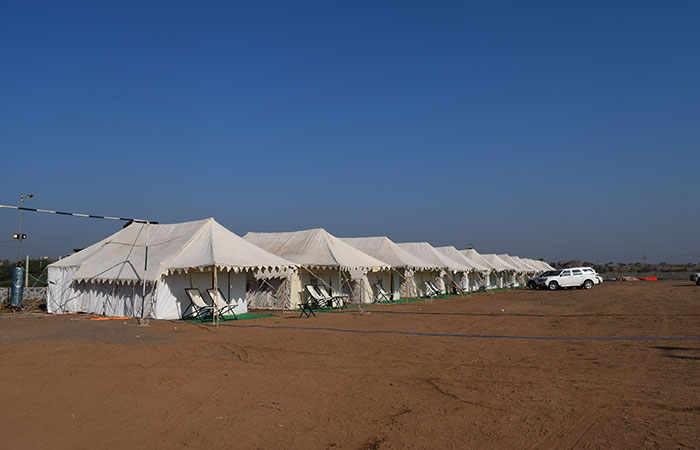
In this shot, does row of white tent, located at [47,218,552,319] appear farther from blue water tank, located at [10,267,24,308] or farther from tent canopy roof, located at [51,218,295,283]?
blue water tank, located at [10,267,24,308]

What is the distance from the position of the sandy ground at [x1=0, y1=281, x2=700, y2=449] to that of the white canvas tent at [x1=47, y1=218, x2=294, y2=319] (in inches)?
146

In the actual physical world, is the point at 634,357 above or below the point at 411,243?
below

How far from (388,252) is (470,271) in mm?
9192

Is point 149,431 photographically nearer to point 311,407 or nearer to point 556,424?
point 311,407

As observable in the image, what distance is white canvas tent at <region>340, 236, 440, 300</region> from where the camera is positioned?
24578 mm

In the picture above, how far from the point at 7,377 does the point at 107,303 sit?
34.6 ft

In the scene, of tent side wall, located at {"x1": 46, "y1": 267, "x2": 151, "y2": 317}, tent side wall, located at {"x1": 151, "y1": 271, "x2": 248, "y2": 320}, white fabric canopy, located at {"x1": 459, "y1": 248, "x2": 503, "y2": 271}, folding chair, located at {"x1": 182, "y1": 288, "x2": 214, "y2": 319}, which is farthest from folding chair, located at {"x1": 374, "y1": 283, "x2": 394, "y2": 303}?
white fabric canopy, located at {"x1": 459, "y1": 248, "x2": 503, "y2": 271}

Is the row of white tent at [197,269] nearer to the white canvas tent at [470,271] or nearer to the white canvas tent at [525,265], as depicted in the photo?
the white canvas tent at [470,271]

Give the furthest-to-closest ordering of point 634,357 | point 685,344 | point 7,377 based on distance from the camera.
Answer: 1. point 685,344
2. point 634,357
3. point 7,377

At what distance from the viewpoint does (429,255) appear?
28609 mm

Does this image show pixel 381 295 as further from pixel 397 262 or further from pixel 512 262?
pixel 512 262

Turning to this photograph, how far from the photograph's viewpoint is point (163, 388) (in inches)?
245

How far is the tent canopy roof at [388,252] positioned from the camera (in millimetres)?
24484

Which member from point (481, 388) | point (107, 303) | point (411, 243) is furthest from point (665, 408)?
point (411, 243)
